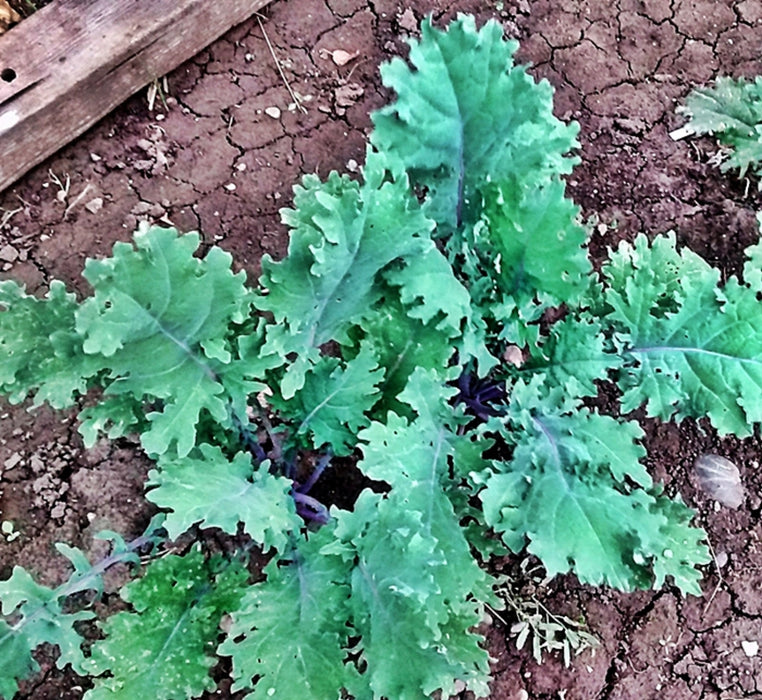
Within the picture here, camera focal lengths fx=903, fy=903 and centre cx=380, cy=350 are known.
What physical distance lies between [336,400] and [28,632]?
693 millimetres

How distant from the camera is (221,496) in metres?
1.49

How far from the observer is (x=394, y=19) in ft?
7.61

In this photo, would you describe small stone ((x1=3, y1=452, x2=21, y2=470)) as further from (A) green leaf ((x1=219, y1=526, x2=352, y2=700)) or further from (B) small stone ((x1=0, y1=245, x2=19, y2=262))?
(A) green leaf ((x1=219, y1=526, x2=352, y2=700))

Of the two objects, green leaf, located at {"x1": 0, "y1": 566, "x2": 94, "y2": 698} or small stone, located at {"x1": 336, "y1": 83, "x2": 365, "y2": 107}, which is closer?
green leaf, located at {"x1": 0, "y1": 566, "x2": 94, "y2": 698}

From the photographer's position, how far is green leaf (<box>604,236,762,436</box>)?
1738 mm

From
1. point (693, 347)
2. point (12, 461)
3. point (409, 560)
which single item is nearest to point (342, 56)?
point (693, 347)

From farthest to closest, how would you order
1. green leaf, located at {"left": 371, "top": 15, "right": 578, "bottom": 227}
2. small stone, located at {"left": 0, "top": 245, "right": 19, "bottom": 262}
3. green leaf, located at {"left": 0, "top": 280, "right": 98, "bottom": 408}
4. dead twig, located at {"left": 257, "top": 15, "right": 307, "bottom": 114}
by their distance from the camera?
dead twig, located at {"left": 257, "top": 15, "right": 307, "bottom": 114}, small stone, located at {"left": 0, "top": 245, "right": 19, "bottom": 262}, green leaf, located at {"left": 371, "top": 15, "right": 578, "bottom": 227}, green leaf, located at {"left": 0, "top": 280, "right": 98, "bottom": 408}

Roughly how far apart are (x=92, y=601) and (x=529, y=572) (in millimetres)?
939

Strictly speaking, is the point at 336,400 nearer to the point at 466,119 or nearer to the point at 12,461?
the point at 466,119

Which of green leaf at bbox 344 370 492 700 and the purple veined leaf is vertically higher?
green leaf at bbox 344 370 492 700

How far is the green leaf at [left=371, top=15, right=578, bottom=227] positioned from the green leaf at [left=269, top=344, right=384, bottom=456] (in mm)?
356

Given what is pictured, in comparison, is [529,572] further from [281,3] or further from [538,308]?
[281,3]

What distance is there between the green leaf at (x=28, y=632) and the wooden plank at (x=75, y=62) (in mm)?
960

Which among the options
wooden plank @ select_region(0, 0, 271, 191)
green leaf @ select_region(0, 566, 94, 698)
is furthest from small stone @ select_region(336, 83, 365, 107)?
green leaf @ select_region(0, 566, 94, 698)
